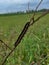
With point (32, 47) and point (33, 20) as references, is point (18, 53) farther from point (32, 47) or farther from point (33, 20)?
point (33, 20)

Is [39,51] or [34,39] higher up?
[39,51]

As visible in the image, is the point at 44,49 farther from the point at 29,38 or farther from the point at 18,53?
the point at 29,38

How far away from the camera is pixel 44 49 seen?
9.77 ft

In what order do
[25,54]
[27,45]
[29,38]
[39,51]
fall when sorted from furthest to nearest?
[29,38]
[27,45]
[25,54]
[39,51]

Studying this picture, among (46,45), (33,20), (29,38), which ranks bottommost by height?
(29,38)

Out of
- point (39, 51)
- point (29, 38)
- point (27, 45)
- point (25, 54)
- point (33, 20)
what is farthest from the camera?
point (29, 38)

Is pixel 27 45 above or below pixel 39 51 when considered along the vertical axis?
below

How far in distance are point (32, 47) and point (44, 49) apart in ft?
0.55

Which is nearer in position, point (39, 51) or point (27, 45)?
point (39, 51)

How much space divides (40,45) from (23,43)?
249mm

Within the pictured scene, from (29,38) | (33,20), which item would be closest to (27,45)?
(29,38)

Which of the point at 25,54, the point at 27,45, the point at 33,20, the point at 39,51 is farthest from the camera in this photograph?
the point at 27,45

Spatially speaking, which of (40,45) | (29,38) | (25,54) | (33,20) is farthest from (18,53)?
(33,20)

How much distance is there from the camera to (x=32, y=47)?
3.08 meters
